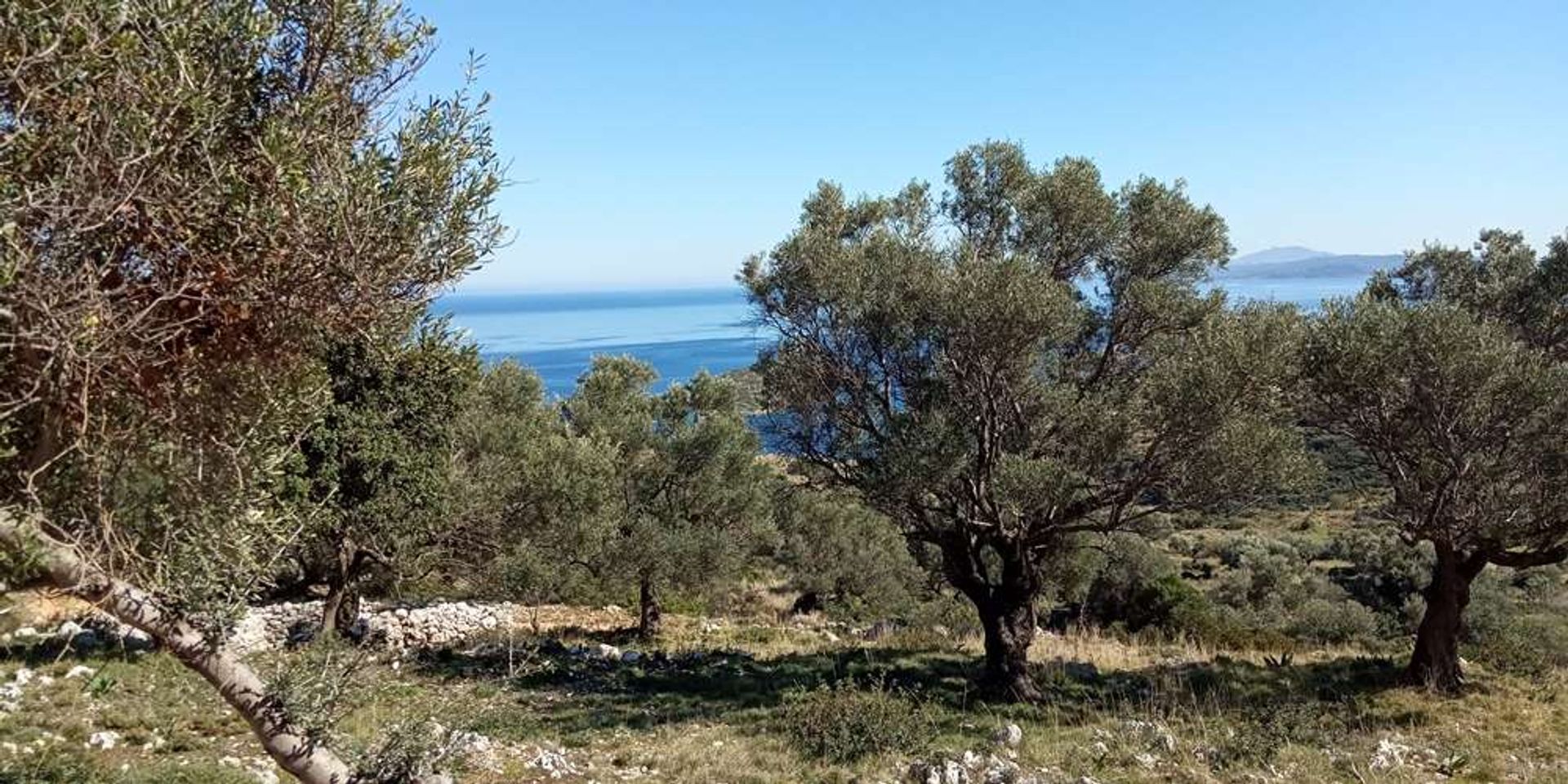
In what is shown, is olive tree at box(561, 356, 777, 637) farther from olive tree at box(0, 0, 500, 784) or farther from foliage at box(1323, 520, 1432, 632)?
foliage at box(1323, 520, 1432, 632)

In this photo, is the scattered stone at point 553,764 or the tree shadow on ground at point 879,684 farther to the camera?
the tree shadow on ground at point 879,684

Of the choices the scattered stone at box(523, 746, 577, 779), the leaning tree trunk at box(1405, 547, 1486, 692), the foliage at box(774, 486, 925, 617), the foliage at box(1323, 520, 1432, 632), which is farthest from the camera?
the foliage at box(774, 486, 925, 617)

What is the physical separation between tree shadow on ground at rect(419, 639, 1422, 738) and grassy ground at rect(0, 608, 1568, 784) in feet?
0.21

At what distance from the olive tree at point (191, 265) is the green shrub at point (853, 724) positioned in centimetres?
647

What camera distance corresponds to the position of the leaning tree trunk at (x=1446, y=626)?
1399 centimetres

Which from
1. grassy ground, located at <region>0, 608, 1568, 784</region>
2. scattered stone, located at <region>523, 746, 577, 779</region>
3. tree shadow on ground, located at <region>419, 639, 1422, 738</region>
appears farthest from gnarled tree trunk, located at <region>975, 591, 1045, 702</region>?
scattered stone, located at <region>523, 746, 577, 779</region>

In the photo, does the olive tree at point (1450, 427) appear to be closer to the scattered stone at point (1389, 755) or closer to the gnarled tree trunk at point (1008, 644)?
the scattered stone at point (1389, 755)

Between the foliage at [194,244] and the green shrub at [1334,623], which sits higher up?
the foliage at [194,244]

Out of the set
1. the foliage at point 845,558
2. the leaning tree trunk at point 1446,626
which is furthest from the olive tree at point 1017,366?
the foliage at point 845,558

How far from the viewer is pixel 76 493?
18.8ft

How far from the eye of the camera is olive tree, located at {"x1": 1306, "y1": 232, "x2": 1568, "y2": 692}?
471 inches

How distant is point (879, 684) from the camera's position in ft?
42.8

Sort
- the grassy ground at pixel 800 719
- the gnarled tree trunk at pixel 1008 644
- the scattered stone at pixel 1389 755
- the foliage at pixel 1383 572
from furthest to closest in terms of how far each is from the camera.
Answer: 1. the foliage at pixel 1383 572
2. the gnarled tree trunk at pixel 1008 644
3. the scattered stone at pixel 1389 755
4. the grassy ground at pixel 800 719

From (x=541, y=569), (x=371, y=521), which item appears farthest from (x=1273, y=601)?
(x=371, y=521)
